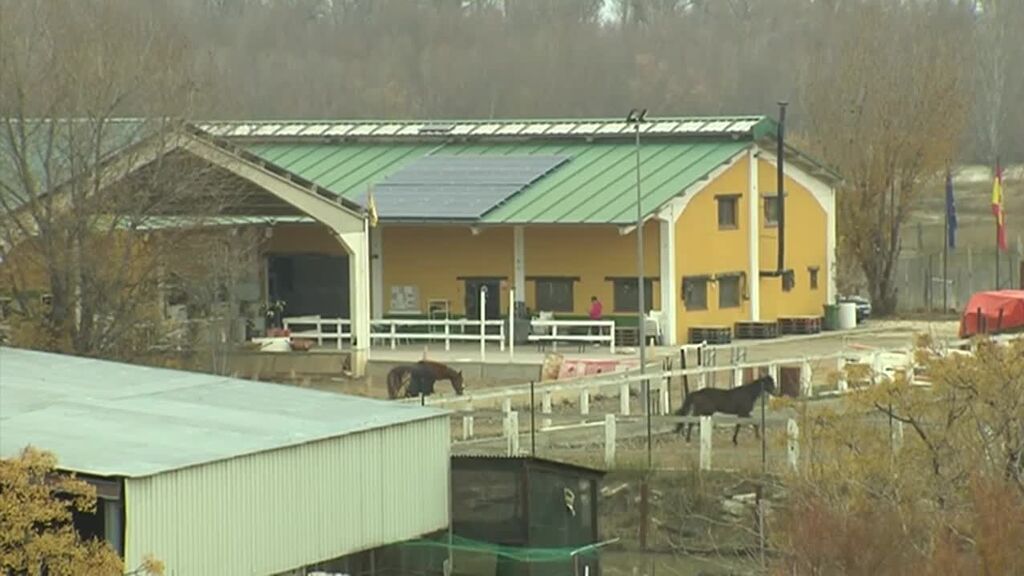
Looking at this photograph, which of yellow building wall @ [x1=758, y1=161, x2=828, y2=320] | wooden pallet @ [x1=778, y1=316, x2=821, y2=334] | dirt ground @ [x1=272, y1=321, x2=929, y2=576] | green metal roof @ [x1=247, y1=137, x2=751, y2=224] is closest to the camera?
dirt ground @ [x1=272, y1=321, x2=929, y2=576]

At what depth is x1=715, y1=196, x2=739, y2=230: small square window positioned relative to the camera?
188 feet

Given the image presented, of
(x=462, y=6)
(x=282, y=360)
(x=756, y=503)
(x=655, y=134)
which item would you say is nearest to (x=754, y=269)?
(x=655, y=134)

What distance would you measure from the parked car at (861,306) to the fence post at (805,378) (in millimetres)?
20537

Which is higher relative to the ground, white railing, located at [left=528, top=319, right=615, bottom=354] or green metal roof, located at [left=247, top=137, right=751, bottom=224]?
green metal roof, located at [left=247, top=137, right=751, bottom=224]

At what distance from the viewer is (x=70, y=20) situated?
4300 centimetres

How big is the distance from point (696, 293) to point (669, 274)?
1.52 metres

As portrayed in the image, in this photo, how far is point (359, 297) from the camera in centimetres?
4875

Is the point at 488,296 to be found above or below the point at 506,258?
below

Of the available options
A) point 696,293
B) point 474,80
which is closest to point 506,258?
point 696,293

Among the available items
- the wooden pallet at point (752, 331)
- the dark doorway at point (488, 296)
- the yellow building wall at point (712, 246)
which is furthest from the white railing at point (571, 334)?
the wooden pallet at point (752, 331)

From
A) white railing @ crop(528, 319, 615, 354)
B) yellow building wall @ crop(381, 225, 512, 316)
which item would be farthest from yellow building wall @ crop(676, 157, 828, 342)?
yellow building wall @ crop(381, 225, 512, 316)

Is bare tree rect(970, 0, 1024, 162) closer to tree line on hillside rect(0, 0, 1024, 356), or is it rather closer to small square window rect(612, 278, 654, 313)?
tree line on hillside rect(0, 0, 1024, 356)

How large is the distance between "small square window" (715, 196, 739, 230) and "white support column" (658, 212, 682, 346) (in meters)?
2.86

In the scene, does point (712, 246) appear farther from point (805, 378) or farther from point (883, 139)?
point (805, 378)
